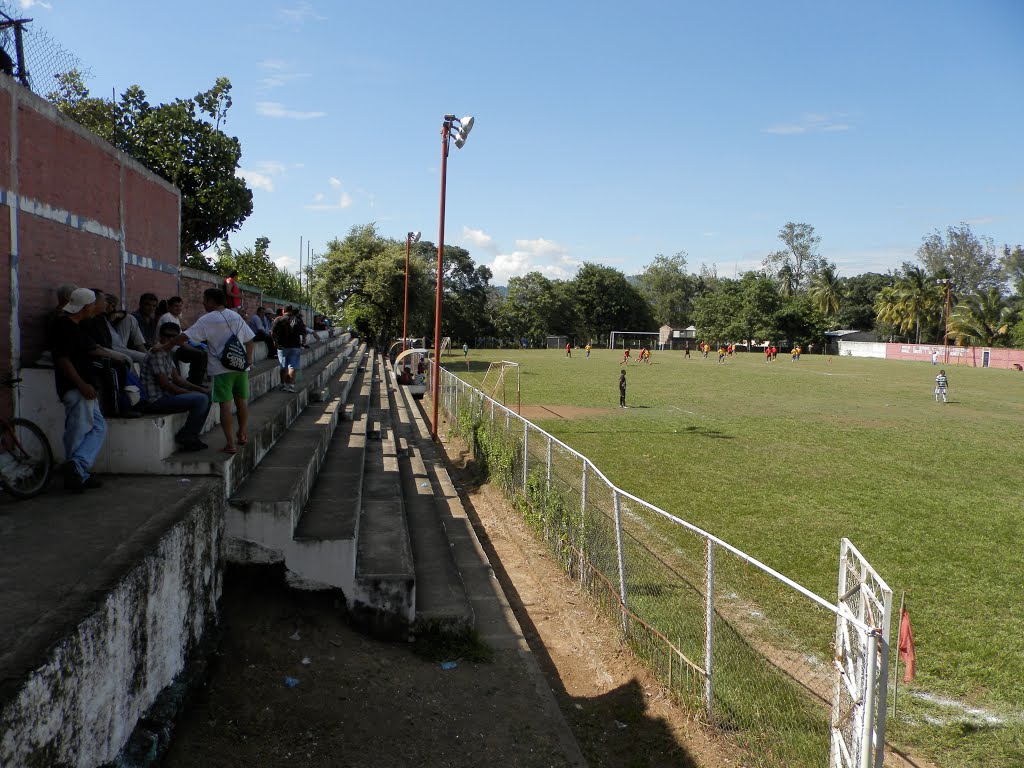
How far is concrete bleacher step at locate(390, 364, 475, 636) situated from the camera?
19.9 ft

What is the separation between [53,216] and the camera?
627 cm

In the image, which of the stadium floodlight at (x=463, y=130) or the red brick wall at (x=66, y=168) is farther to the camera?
the stadium floodlight at (x=463, y=130)

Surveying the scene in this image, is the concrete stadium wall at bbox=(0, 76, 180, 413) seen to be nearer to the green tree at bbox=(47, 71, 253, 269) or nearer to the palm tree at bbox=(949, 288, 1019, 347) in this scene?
the green tree at bbox=(47, 71, 253, 269)

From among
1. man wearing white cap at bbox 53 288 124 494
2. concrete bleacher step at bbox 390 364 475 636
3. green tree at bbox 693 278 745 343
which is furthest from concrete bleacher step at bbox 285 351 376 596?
green tree at bbox 693 278 745 343

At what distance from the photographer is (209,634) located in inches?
197

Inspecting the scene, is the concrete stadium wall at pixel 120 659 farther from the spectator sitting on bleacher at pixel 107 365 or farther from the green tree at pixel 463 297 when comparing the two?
the green tree at pixel 463 297

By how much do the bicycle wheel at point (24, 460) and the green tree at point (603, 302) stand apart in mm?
84998

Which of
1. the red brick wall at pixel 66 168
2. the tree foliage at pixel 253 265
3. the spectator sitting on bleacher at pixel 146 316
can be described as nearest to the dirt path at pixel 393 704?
the spectator sitting on bleacher at pixel 146 316

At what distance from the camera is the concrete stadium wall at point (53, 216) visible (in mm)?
5582

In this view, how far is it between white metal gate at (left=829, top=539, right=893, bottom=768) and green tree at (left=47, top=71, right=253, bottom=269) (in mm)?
21682

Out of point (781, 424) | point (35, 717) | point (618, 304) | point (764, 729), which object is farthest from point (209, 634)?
point (618, 304)

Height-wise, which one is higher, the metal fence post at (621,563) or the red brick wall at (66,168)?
the red brick wall at (66,168)

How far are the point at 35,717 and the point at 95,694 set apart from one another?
21.0 inches

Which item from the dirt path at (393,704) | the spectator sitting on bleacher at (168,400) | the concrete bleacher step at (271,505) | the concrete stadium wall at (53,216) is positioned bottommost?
the dirt path at (393,704)
